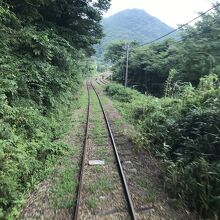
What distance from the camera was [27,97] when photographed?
9.79 m

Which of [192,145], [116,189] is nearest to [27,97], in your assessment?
[116,189]

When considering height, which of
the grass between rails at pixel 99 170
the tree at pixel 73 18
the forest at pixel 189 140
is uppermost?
the tree at pixel 73 18

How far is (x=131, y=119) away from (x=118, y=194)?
29.6 feet

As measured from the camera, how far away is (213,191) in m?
5.93

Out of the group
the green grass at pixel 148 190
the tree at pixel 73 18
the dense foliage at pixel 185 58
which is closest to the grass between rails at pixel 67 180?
the green grass at pixel 148 190

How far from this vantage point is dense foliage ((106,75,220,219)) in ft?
19.7

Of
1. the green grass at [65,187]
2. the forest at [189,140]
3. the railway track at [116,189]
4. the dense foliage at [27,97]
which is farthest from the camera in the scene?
the dense foliage at [27,97]

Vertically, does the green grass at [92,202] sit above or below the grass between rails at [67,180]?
above

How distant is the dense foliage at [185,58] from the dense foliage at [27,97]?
16.1 metres

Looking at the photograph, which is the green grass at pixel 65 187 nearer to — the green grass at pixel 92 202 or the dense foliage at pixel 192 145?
the green grass at pixel 92 202

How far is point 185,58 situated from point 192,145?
22796 millimetres

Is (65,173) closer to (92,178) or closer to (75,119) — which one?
(92,178)

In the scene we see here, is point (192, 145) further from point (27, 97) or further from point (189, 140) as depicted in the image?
point (27, 97)

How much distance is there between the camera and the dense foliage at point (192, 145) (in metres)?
6.02
